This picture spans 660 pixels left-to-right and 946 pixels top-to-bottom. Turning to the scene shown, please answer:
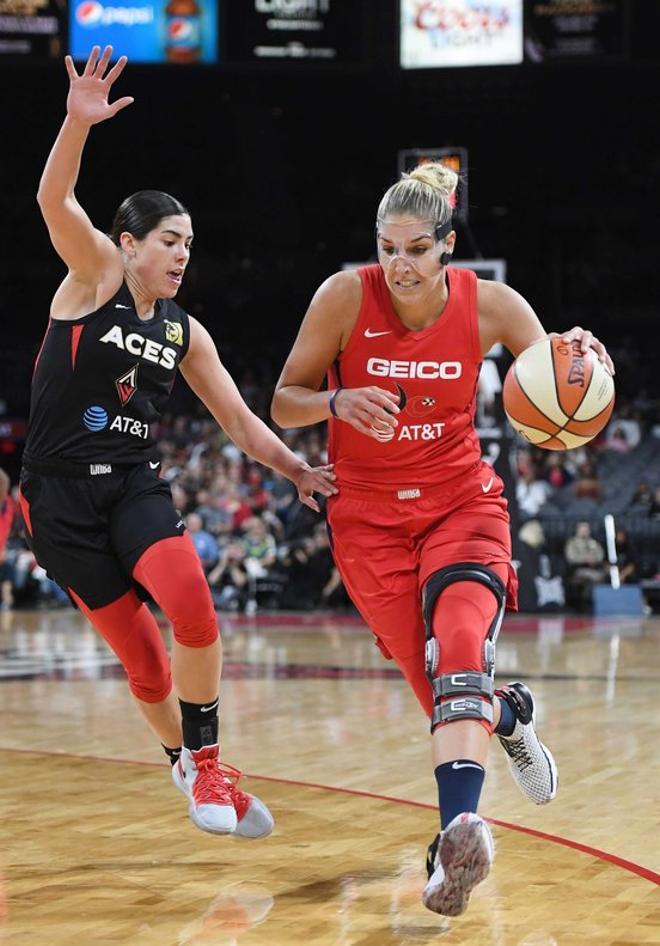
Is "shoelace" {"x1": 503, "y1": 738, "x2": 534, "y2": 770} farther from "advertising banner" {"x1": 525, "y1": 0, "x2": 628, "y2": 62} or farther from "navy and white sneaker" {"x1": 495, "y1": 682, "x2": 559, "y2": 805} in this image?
"advertising banner" {"x1": 525, "y1": 0, "x2": 628, "y2": 62}

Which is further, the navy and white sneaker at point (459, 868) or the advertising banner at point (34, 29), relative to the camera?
the advertising banner at point (34, 29)

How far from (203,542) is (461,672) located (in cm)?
1275

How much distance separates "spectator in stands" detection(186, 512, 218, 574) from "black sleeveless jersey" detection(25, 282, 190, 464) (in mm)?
11791

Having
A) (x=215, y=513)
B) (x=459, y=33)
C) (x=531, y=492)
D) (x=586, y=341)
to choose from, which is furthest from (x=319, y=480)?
(x=459, y=33)

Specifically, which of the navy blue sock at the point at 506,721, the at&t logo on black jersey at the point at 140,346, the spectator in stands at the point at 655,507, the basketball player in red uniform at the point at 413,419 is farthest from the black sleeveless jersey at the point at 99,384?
the spectator in stands at the point at 655,507

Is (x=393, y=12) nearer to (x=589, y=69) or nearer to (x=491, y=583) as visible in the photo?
(x=589, y=69)

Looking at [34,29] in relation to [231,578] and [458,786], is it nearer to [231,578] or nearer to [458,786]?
[231,578]

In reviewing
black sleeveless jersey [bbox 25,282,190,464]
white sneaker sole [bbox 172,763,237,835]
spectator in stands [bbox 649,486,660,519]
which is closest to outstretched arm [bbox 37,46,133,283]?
black sleeveless jersey [bbox 25,282,190,464]

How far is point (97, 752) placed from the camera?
671 cm

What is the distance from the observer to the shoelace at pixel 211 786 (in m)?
4.36

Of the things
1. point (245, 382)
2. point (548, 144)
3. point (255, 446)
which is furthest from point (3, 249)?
point (255, 446)

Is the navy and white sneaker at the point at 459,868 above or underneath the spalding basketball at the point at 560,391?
underneath

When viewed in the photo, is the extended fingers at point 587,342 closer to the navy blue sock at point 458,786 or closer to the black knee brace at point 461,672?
the black knee brace at point 461,672

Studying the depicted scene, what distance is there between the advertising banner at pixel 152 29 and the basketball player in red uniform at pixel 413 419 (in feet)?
54.9
